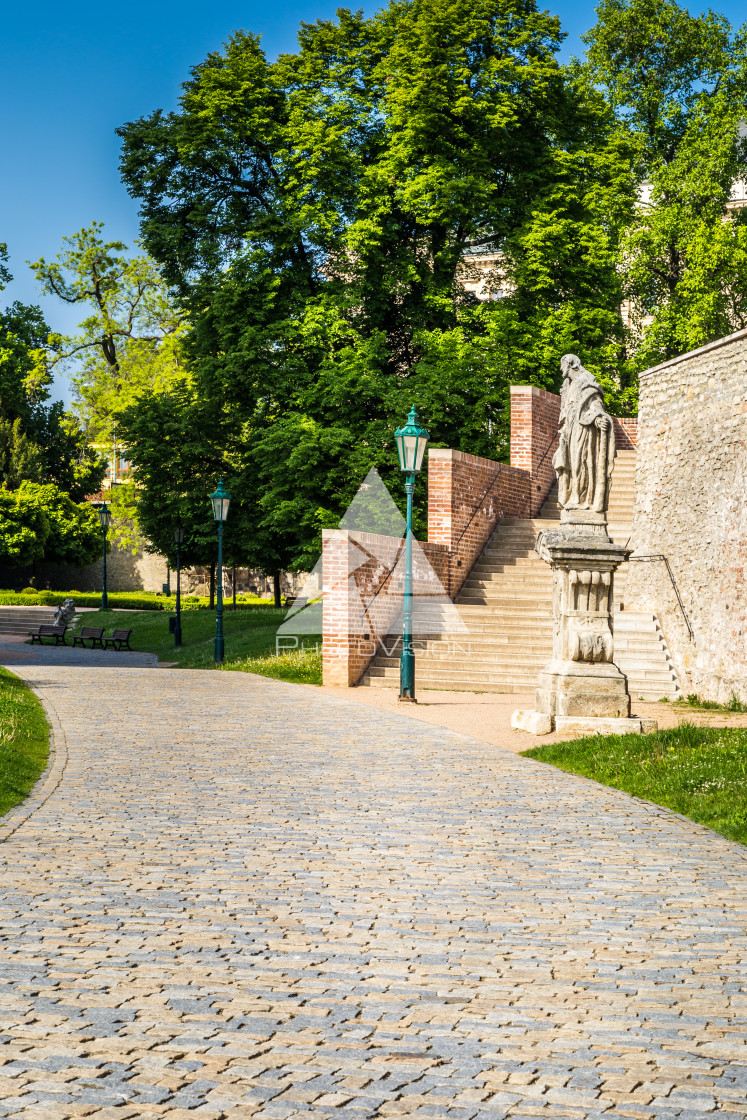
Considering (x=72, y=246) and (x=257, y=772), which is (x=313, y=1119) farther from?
(x=72, y=246)

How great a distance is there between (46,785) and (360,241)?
1662cm

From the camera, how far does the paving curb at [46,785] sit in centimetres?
769

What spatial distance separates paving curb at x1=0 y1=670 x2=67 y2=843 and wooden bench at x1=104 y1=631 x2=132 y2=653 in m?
18.4

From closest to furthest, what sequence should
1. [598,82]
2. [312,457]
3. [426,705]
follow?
1. [426,705]
2. [312,457]
3. [598,82]

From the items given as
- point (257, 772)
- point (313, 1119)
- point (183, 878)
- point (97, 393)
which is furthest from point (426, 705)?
point (97, 393)

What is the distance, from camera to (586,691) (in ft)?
42.3

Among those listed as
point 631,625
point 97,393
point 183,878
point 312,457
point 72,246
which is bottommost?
point 183,878

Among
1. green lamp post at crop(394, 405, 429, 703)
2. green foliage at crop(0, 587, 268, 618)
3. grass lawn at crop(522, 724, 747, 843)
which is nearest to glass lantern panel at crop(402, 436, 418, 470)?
green lamp post at crop(394, 405, 429, 703)

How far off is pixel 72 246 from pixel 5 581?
56.1ft

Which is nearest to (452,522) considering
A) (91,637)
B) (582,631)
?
(582,631)

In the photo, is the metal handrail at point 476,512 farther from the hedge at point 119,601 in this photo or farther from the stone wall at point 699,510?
the hedge at point 119,601

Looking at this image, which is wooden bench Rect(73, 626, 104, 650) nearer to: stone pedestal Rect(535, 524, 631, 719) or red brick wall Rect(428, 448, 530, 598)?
red brick wall Rect(428, 448, 530, 598)

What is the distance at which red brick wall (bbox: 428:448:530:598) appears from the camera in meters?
22.1

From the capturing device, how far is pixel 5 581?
53406 mm
